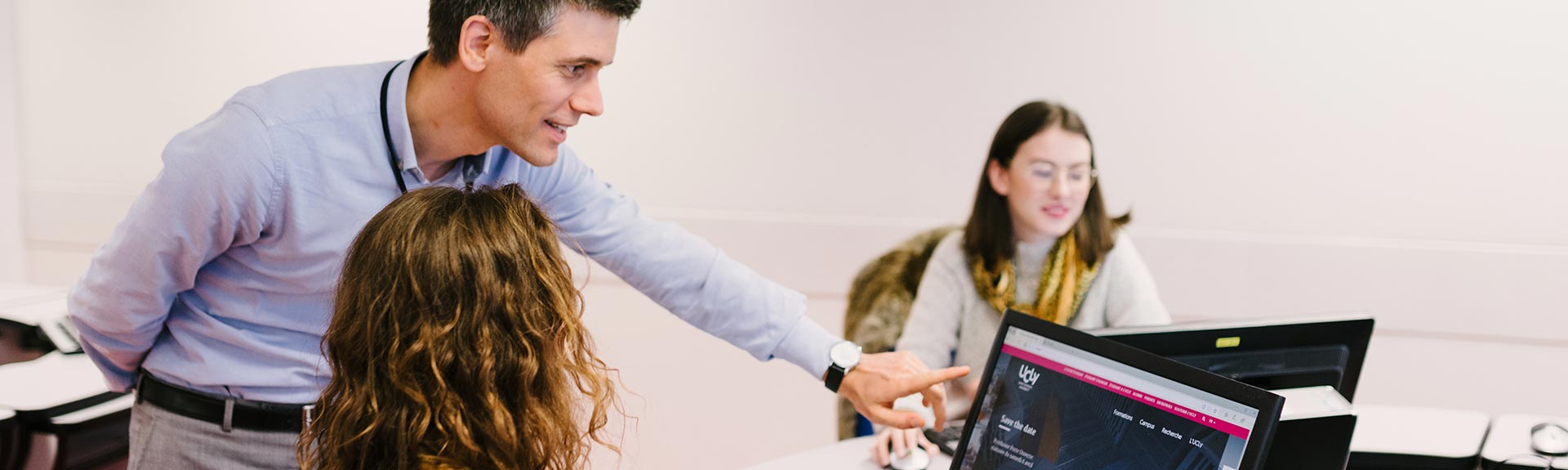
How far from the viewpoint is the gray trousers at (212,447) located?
5.27 feet

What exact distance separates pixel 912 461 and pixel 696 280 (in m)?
0.47

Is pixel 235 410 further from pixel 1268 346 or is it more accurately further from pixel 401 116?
pixel 1268 346

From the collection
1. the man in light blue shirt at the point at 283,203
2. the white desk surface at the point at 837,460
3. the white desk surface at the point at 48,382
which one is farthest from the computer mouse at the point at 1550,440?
the white desk surface at the point at 48,382

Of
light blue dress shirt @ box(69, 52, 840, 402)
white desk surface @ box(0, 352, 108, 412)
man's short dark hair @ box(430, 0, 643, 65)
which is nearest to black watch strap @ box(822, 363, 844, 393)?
light blue dress shirt @ box(69, 52, 840, 402)

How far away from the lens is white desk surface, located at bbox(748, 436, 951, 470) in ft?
6.39

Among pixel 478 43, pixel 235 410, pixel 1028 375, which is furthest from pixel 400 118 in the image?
pixel 1028 375

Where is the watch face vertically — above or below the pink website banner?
below

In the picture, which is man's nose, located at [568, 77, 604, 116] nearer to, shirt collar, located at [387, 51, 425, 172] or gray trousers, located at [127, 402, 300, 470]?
shirt collar, located at [387, 51, 425, 172]

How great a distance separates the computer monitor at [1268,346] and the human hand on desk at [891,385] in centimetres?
27

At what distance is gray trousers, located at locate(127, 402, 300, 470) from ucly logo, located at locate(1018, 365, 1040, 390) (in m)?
1.00

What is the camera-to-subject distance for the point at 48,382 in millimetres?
2402

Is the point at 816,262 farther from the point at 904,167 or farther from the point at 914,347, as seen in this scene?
the point at 914,347

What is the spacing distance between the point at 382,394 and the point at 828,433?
116 inches

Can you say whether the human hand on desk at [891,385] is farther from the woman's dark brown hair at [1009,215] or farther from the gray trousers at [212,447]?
the woman's dark brown hair at [1009,215]
